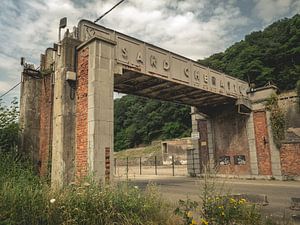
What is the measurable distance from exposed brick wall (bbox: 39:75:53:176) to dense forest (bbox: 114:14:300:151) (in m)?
29.5

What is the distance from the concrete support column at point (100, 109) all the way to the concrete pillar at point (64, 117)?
38.6 inches

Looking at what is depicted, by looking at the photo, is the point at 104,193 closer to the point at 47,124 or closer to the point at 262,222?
the point at 262,222

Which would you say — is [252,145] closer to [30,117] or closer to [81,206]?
[30,117]

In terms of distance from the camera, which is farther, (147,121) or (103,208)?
(147,121)

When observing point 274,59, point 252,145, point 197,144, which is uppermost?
point 274,59

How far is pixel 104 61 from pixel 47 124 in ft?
13.1

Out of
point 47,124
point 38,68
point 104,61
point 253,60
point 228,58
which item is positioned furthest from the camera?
point 228,58

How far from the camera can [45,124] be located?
11914 mm

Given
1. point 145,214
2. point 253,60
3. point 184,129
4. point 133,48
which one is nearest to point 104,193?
point 145,214

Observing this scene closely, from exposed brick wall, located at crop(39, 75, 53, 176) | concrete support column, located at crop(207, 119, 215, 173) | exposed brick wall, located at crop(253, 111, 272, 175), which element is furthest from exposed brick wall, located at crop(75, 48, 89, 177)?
exposed brick wall, located at crop(253, 111, 272, 175)

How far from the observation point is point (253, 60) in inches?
1866

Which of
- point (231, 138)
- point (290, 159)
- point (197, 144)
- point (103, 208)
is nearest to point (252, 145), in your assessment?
point (231, 138)

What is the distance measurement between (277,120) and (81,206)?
16.7m

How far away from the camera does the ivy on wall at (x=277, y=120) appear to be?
59.7ft
